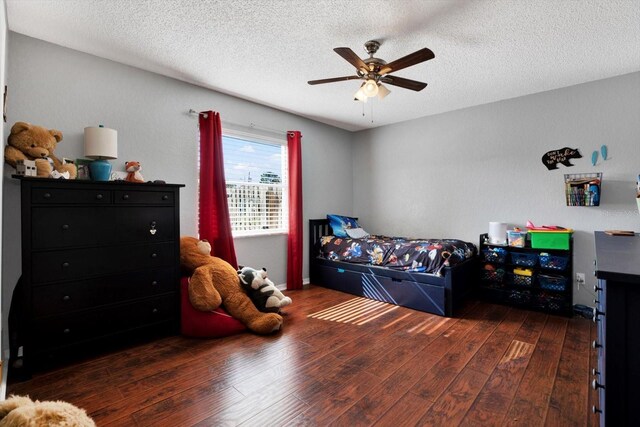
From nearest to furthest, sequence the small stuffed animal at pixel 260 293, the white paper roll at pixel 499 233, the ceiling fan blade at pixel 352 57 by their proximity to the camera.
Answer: the ceiling fan blade at pixel 352 57, the small stuffed animal at pixel 260 293, the white paper roll at pixel 499 233

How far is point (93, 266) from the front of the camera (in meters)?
2.15

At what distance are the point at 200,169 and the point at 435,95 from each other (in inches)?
109

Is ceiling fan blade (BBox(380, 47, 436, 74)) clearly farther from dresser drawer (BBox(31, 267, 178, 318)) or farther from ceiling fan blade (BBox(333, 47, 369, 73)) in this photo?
dresser drawer (BBox(31, 267, 178, 318))

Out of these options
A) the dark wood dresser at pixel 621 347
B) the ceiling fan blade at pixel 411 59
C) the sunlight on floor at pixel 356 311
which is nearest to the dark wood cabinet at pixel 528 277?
the sunlight on floor at pixel 356 311

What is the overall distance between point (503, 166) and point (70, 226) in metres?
4.31

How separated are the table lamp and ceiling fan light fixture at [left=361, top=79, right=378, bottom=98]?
6.73ft

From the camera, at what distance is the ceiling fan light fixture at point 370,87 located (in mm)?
2354

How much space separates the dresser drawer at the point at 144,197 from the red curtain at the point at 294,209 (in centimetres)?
175

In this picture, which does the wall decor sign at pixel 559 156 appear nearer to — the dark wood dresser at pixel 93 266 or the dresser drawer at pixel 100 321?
the dark wood dresser at pixel 93 266

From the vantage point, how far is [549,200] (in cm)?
337

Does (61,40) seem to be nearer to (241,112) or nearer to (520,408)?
(241,112)

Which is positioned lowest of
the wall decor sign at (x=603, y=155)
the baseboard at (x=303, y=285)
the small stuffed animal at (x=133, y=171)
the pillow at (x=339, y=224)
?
the baseboard at (x=303, y=285)

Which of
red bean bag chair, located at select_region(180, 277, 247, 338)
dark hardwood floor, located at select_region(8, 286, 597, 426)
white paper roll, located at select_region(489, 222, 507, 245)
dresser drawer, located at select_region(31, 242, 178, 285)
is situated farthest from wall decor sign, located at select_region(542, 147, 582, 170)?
dresser drawer, located at select_region(31, 242, 178, 285)

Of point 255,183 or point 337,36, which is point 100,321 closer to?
point 255,183
